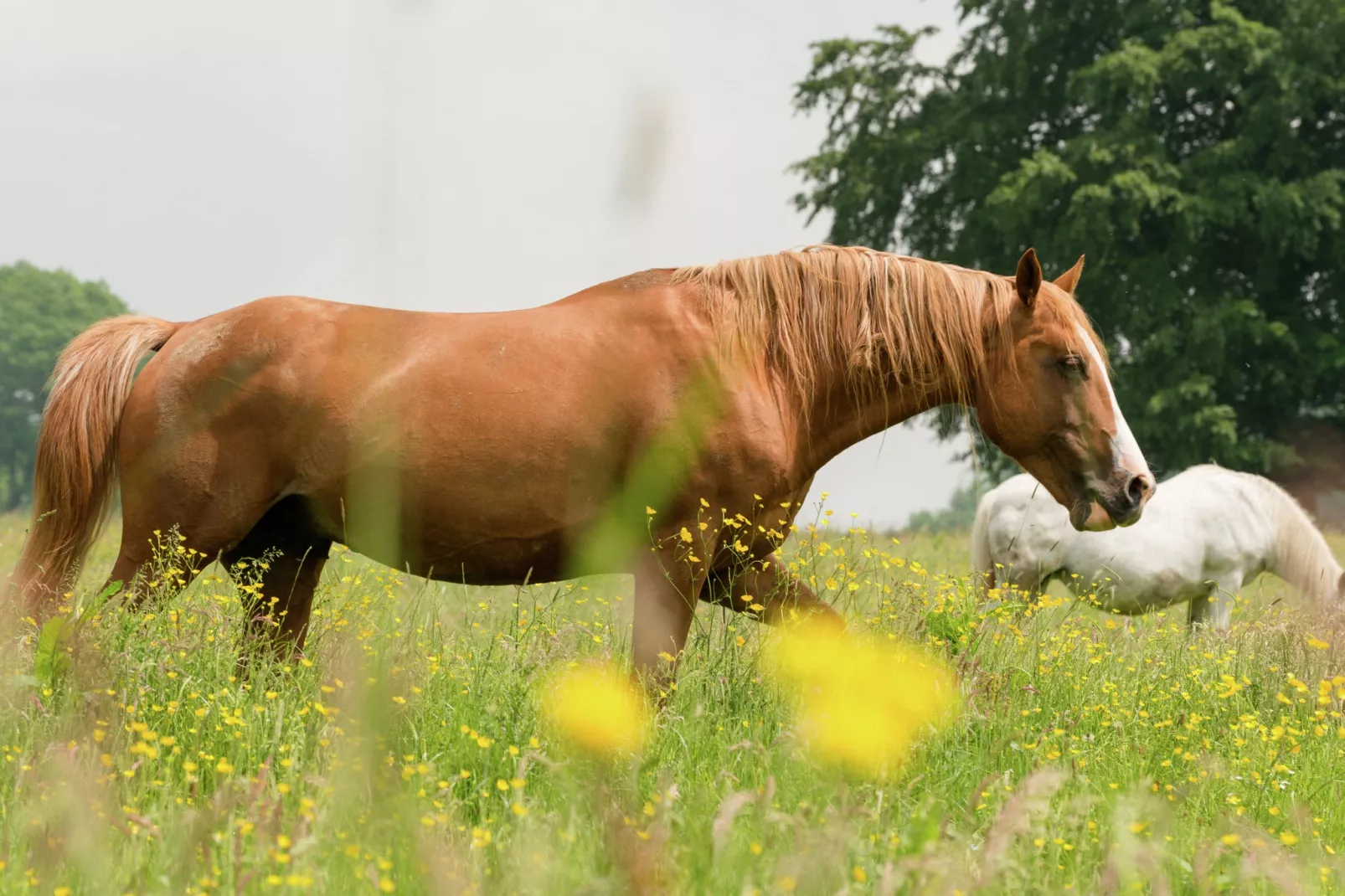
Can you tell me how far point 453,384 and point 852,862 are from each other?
8.83ft

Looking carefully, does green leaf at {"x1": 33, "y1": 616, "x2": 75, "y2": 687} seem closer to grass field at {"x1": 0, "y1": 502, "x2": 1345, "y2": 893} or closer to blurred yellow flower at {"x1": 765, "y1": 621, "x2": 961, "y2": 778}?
grass field at {"x1": 0, "y1": 502, "x2": 1345, "y2": 893}

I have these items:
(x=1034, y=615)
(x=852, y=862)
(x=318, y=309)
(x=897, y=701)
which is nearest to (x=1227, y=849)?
(x=897, y=701)

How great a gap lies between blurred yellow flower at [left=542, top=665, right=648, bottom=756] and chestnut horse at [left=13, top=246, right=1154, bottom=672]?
350 mm

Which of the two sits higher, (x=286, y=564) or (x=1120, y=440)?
(x=1120, y=440)

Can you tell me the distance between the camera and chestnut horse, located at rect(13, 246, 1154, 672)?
465cm

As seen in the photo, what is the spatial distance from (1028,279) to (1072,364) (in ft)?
1.22

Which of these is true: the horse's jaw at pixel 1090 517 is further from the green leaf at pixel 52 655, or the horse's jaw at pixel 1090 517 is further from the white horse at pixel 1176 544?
the white horse at pixel 1176 544

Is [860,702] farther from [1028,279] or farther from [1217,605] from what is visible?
[1217,605]

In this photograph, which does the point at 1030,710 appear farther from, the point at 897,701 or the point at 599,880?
the point at 599,880

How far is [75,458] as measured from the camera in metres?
4.78

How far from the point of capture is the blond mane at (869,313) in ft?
16.1

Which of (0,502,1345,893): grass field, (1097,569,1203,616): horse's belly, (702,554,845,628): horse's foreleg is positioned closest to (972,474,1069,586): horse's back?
(1097,569,1203,616): horse's belly

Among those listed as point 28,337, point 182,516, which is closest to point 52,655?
point 182,516

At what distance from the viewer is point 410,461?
466 cm
